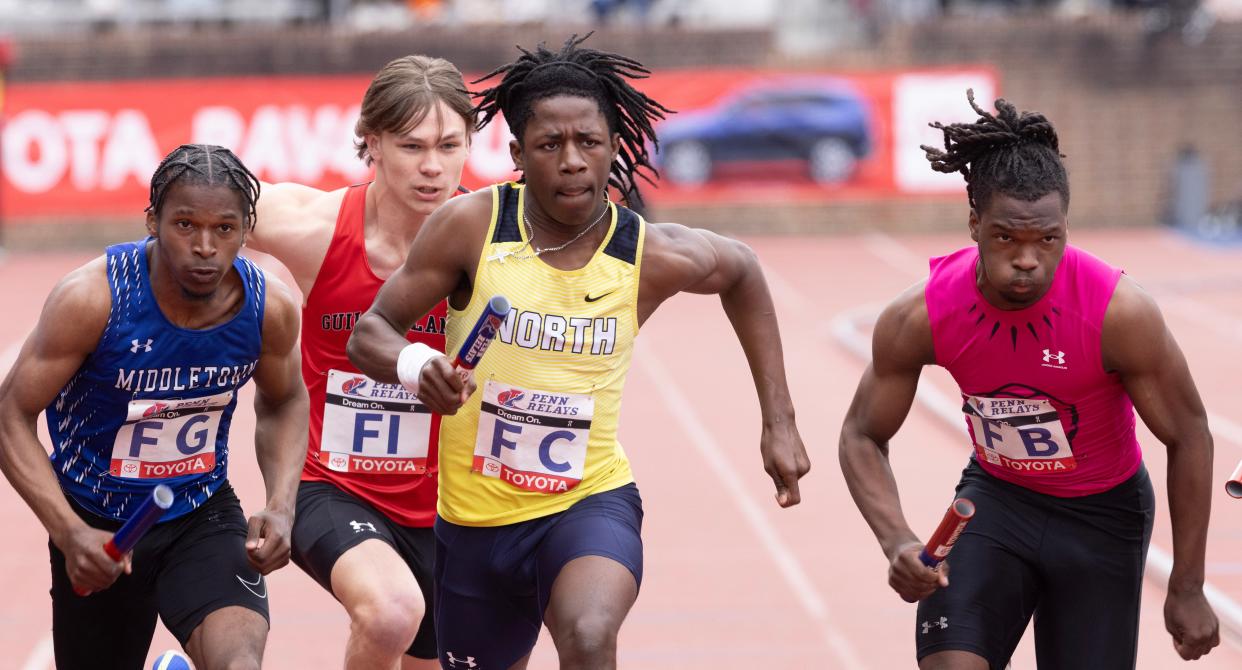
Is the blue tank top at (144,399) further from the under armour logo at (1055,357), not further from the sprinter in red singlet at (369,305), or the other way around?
the under armour logo at (1055,357)

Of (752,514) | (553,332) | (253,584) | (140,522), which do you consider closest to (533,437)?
(553,332)

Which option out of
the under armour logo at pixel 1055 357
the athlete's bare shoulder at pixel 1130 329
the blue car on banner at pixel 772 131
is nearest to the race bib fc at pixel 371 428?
the under armour logo at pixel 1055 357

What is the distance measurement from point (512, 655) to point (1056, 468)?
1.70 m

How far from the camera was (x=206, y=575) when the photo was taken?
185 inches

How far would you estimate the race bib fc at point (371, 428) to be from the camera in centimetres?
→ 538

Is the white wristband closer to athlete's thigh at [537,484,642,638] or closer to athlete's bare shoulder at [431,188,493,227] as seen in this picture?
athlete's bare shoulder at [431,188,493,227]

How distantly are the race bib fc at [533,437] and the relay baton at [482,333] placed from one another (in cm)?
55

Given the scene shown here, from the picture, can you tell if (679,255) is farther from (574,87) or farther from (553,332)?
(574,87)

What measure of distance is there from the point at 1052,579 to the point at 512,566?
1.54m

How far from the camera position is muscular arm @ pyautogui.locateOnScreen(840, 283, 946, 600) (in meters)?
4.68

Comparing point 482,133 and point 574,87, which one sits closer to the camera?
point 574,87

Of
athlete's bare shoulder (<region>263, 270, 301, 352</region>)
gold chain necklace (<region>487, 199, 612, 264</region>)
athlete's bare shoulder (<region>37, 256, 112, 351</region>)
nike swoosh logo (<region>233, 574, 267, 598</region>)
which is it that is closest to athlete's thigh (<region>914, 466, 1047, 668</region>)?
gold chain necklace (<region>487, 199, 612, 264</region>)

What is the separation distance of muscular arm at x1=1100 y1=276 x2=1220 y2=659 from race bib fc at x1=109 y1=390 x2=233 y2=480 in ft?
8.32

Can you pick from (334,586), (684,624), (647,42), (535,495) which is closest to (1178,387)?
(535,495)
